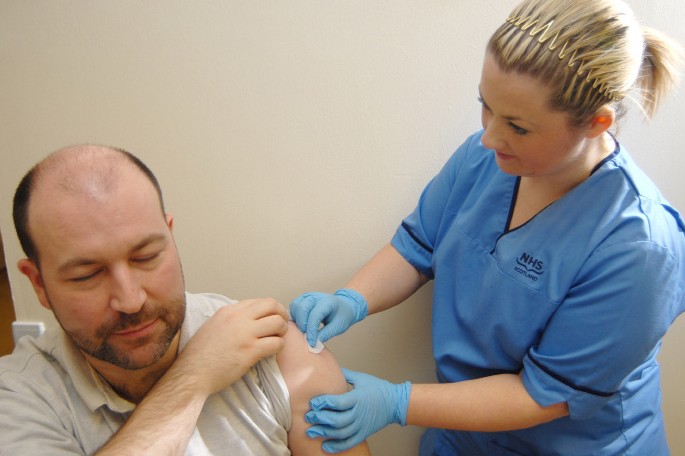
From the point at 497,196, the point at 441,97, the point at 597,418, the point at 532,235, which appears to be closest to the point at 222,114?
the point at 441,97

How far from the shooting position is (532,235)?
1.13 meters

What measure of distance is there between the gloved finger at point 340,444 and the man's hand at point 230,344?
0.23 metres

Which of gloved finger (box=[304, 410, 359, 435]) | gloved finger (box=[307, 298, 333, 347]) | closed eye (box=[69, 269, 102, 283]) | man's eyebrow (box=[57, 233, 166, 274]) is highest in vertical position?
man's eyebrow (box=[57, 233, 166, 274])

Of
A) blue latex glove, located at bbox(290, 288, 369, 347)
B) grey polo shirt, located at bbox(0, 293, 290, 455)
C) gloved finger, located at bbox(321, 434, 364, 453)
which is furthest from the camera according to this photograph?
blue latex glove, located at bbox(290, 288, 369, 347)

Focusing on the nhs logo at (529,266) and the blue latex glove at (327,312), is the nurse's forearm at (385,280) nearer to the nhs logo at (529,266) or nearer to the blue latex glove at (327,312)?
the blue latex glove at (327,312)

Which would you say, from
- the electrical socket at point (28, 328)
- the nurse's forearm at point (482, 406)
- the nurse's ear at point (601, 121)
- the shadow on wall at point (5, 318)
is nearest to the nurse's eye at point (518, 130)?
the nurse's ear at point (601, 121)

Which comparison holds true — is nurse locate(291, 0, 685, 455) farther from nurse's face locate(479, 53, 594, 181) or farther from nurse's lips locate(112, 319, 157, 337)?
nurse's lips locate(112, 319, 157, 337)

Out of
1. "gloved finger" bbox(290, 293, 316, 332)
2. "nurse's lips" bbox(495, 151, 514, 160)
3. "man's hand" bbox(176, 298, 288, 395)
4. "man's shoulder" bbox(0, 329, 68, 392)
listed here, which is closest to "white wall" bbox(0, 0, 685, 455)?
"gloved finger" bbox(290, 293, 316, 332)

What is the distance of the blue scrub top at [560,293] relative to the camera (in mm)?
980

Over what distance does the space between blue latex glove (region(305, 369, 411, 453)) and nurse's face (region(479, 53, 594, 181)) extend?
21.8 inches

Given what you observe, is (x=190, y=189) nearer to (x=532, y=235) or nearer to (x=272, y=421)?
(x=272, y=421)

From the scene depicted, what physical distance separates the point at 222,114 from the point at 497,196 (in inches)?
30.0

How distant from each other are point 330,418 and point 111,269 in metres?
0.52

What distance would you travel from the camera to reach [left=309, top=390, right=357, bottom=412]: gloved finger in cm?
109
